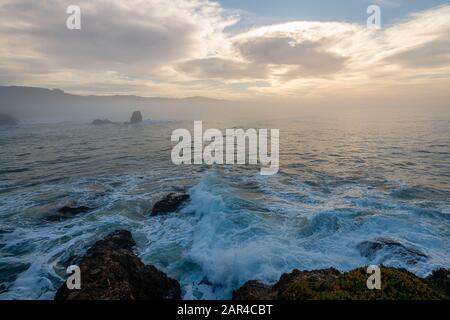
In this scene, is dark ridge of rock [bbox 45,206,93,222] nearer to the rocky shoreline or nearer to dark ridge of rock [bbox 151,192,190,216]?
dark ridge of rock [bbox 151,192,190,216]

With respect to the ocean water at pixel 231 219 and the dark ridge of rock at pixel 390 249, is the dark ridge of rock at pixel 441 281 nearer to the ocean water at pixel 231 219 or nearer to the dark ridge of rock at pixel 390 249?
the ocean water at pixel 231 219

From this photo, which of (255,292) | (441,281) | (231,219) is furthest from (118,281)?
(441,281)

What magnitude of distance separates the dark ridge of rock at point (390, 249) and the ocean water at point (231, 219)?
8cm

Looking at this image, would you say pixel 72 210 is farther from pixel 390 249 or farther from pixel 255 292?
pixel 390 249

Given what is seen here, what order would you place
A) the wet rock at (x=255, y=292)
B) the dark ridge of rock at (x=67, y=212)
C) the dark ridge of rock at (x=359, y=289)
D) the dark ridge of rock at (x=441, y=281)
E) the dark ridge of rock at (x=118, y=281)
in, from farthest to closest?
the dark ridge of rock at (x=67, y=212), the wet rock at (x=255, y=292), the dark ridge of rock at (x=441, y=281), the dark ridge of rock at (x=118, y=281), the dark ridge of rock at (x=359, y=289)

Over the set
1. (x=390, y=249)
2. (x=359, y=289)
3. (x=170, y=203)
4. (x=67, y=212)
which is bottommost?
(x=390, y=249)

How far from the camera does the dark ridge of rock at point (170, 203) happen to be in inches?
891

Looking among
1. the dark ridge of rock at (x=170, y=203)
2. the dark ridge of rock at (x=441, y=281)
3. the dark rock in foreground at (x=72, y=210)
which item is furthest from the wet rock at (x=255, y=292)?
the dark rock in foreground at (x=72, y=210)

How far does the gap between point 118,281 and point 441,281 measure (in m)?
11.5

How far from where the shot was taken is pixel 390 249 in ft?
50.4

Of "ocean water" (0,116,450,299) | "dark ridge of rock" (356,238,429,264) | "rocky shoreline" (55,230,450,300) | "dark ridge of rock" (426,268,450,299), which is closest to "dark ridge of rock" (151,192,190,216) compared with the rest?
"ocean water" (0,116,450,299)

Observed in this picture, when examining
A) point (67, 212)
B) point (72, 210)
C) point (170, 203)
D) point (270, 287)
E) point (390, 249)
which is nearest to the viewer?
point (270, 287)
